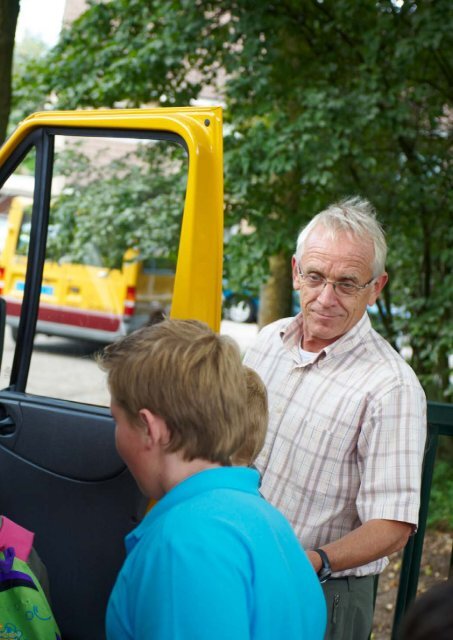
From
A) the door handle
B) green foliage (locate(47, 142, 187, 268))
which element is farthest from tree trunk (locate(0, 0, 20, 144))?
the door handle

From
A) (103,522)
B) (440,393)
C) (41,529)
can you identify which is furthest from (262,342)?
(440,393)

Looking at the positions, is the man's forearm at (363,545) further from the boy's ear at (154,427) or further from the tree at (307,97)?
the tree at (307,97)

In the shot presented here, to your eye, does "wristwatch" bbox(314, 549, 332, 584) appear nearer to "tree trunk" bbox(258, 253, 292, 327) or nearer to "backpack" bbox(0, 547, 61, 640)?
"backpack" bbox(0, 547, 61, 640)

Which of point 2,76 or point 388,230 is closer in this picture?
point 2,76

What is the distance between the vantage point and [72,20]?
757 cm

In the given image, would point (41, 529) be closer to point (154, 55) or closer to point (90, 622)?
point (90, 622)

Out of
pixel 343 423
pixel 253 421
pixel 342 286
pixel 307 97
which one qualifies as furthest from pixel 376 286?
pixel 307 97

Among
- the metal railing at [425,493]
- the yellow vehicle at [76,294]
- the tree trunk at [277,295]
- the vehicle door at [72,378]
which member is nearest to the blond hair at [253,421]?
the vehicle door at [72,378]

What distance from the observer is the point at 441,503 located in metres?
6.93

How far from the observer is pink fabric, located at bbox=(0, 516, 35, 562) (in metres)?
2.06

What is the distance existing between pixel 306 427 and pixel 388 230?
510 centimetres

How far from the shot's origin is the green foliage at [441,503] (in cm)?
684

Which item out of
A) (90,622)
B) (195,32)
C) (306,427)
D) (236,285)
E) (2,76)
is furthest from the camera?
(236,285)

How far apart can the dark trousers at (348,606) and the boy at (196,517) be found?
0.66 m
